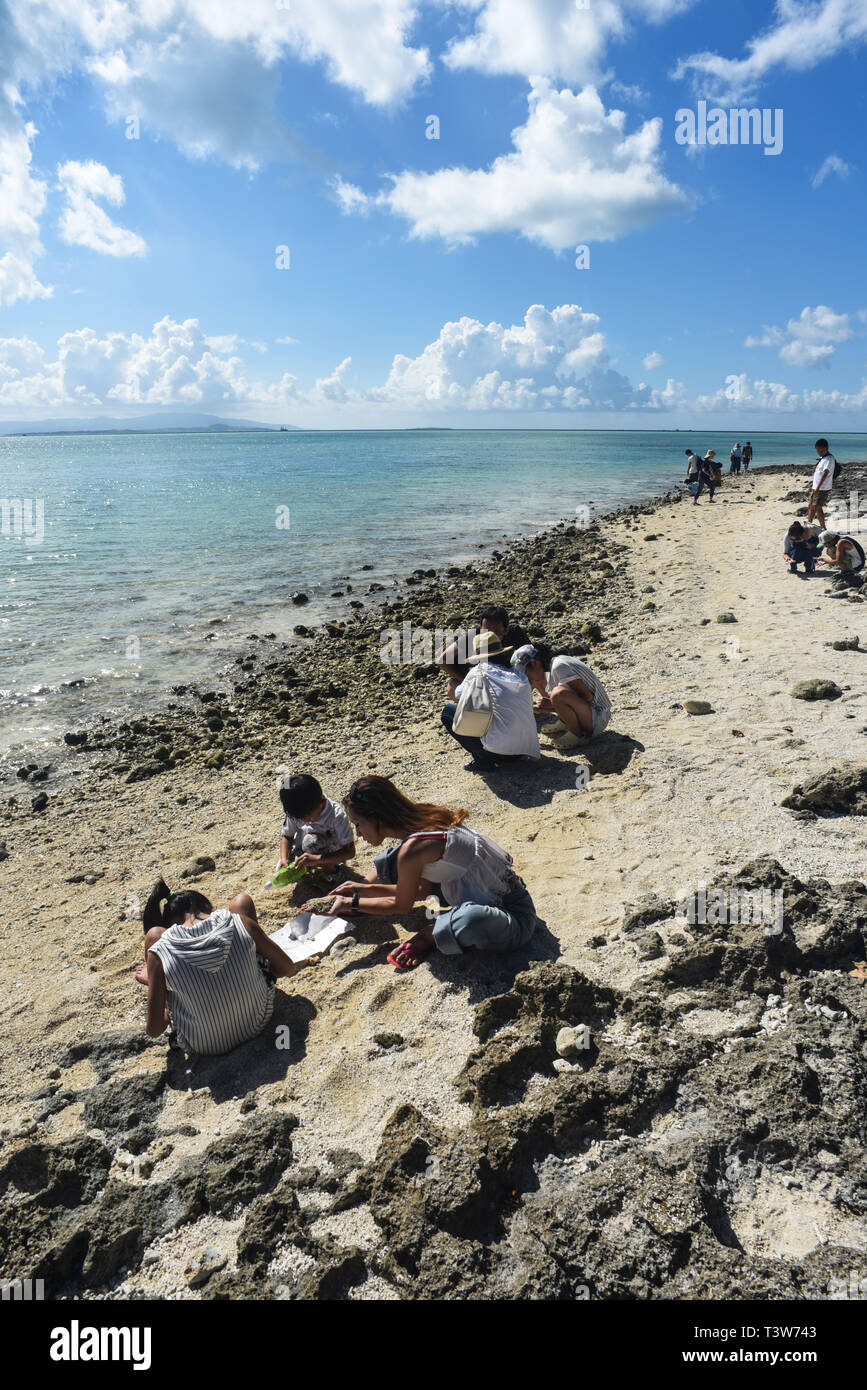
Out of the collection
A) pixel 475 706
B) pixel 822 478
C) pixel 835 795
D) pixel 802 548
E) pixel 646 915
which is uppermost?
pixel 822 478

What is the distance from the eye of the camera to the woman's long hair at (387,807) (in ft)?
17.0

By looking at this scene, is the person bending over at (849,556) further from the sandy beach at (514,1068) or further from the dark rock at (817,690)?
the dark rock at (817,690)

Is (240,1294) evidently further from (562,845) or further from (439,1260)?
(562,845)

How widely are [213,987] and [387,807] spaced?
1575 millimetres

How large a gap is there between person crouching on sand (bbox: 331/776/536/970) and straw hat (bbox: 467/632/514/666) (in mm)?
2791

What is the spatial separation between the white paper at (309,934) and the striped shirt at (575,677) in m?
3.50

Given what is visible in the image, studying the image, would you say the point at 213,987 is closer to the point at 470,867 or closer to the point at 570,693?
the point at 470,867

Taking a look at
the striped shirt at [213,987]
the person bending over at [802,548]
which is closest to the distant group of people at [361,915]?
the striped shirt at [213,987]

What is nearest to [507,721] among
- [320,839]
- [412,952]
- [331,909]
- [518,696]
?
[518,696]

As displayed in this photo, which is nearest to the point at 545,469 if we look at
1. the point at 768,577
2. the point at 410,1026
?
the point at 768,577

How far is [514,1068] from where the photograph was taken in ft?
12.7

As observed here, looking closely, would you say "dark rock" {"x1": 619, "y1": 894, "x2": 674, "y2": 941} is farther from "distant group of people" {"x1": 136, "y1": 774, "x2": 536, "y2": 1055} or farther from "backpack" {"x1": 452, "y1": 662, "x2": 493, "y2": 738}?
"backpack" {"x1": 452, "y1": 662, "x2": 493, "y2": 738}

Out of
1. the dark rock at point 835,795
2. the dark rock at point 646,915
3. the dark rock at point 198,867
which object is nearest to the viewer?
the dark rock at point 646,915

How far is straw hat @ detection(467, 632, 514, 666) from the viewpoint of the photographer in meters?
7.97
